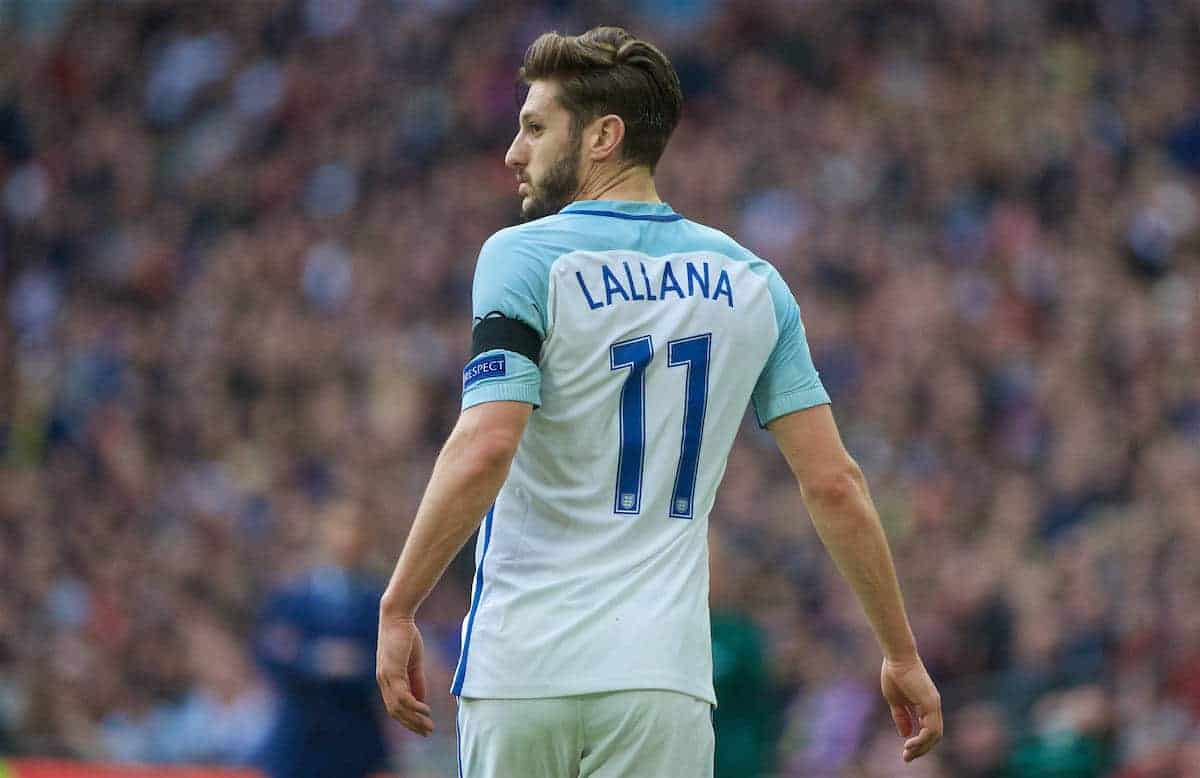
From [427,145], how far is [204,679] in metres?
5.49

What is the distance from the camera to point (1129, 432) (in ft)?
29.7

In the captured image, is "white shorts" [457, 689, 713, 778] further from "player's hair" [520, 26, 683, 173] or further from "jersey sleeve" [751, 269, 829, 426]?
"player's hair" [520, 26, 683, 173]

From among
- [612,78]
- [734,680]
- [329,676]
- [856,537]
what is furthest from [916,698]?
[329,676]

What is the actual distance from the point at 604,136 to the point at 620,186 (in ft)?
0.32

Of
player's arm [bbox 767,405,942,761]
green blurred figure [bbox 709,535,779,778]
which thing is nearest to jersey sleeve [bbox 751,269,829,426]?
player's arm [bbox 767,405,942,761]

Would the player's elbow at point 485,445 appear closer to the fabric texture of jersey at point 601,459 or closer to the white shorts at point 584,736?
the fabric texture of jersey at point 601,459

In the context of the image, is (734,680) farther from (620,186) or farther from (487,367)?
(487,367)

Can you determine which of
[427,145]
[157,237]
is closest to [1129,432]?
[427,145]

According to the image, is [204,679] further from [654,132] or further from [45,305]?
[654,132]

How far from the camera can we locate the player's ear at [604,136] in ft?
11.2

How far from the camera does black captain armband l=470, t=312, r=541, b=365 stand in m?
3.20

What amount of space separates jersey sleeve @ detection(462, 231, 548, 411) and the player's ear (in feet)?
0.85

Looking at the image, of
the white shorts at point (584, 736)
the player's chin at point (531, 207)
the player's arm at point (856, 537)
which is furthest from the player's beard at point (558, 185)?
the white shorts at point (584, 736)

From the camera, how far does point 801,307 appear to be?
11070 millimetres
